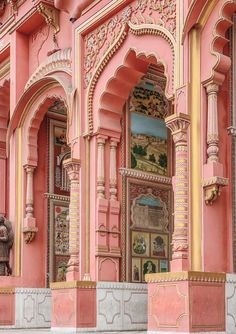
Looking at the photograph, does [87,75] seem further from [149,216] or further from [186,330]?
[186,330]

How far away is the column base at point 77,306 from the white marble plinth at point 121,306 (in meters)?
0.11

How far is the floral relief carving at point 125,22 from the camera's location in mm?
8930

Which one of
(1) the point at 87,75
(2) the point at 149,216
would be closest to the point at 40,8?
(1) the point at 87,75

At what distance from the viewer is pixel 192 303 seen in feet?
24.7

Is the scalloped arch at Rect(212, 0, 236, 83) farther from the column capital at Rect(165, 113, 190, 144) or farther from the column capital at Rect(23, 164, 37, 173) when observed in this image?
the column capital at Rect(23, 164, 37, 173)

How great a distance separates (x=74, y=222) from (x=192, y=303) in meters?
3.11

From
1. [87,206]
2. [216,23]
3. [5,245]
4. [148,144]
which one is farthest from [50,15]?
[216,23]

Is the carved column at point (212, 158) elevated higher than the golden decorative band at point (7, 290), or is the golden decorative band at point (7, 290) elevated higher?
the carved column at point (212, 158)

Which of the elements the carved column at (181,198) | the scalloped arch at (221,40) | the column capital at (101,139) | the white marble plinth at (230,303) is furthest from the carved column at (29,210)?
the scalloped arch at (221,40)

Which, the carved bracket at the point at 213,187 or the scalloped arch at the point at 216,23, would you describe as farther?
the scalloped arch at the point at 216,23

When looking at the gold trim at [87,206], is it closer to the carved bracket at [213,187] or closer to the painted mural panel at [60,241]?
the painted mural panel at [60,241]

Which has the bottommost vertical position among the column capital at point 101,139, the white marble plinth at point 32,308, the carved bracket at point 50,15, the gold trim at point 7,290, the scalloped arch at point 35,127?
the white marble plinth at point 32,308

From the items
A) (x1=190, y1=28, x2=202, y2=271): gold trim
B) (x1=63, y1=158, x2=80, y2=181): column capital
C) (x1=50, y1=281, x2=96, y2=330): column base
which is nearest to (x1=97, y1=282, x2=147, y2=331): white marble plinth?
(x1=50, y1=281, x2=96, y2=330): column base

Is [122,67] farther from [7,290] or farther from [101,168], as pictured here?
[7,290]
